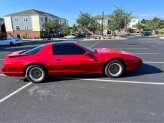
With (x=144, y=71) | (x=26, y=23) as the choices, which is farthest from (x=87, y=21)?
(x=144, y=71)

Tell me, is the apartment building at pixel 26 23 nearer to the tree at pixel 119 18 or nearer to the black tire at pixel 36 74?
the tree at pixel 119 18

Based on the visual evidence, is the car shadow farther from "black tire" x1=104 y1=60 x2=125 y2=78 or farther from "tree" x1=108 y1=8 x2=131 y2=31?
"tree" x1=108 y1=8 x2=131 y2=31

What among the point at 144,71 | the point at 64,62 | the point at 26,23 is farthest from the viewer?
the point at 26,23

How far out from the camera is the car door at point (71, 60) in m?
6.64

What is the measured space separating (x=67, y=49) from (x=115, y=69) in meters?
1.87

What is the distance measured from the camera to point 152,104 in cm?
450

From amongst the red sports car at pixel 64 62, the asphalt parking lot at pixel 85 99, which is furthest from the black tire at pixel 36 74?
the asphalt parking lot at pixel 85 99

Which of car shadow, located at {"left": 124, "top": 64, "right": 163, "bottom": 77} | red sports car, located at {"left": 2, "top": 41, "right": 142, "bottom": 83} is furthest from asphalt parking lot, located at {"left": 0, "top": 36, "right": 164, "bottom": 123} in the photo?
red sports car, located at {"left": 2, "top": 41, "right": 142, "bottom": 83}

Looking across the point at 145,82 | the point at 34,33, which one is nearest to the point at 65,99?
the point at 145,82

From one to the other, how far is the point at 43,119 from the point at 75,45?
339cm

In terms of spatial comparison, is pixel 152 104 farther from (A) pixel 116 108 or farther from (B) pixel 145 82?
(B) pixel 145 82

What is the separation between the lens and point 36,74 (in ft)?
22.2

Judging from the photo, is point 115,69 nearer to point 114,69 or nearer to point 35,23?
point 114,69

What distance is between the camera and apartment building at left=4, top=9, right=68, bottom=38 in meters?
62.2
